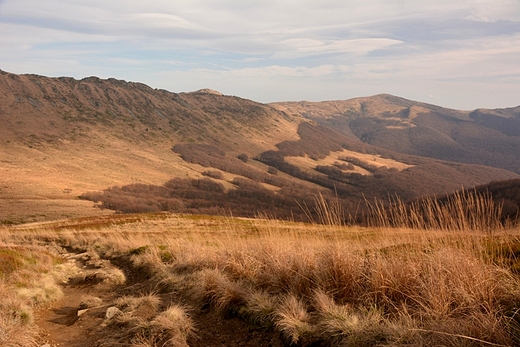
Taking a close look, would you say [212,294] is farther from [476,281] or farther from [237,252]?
[476,281]

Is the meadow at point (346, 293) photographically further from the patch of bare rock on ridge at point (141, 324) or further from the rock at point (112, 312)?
the rock at point (112, 312)

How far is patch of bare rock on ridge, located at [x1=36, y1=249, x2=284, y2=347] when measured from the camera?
6.23m

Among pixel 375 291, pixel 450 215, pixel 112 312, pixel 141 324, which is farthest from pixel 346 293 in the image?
pixel 112 312

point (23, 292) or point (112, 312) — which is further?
point (23, 292)

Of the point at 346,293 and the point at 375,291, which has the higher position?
the point at 375,291

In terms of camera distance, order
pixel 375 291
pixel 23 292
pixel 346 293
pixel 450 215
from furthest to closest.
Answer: pixel 23 292
pixel 450 215
pixel 346 293
pixel 375 291

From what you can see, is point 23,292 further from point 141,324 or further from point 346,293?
point 346,293

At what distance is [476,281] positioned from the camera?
4969 millimetres

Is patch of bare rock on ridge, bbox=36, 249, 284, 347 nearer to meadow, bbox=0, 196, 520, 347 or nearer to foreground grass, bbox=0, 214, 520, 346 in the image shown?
meadow, bbox=0, 196, 520, 347

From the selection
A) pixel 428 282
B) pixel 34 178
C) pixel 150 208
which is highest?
pixel 428 282

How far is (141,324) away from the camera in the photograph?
6789mm

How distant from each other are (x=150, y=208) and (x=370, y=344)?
116 metres

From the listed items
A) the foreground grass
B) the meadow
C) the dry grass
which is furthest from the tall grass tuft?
the dry grass

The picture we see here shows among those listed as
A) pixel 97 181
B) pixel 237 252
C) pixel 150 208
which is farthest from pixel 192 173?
pixel 237 252
